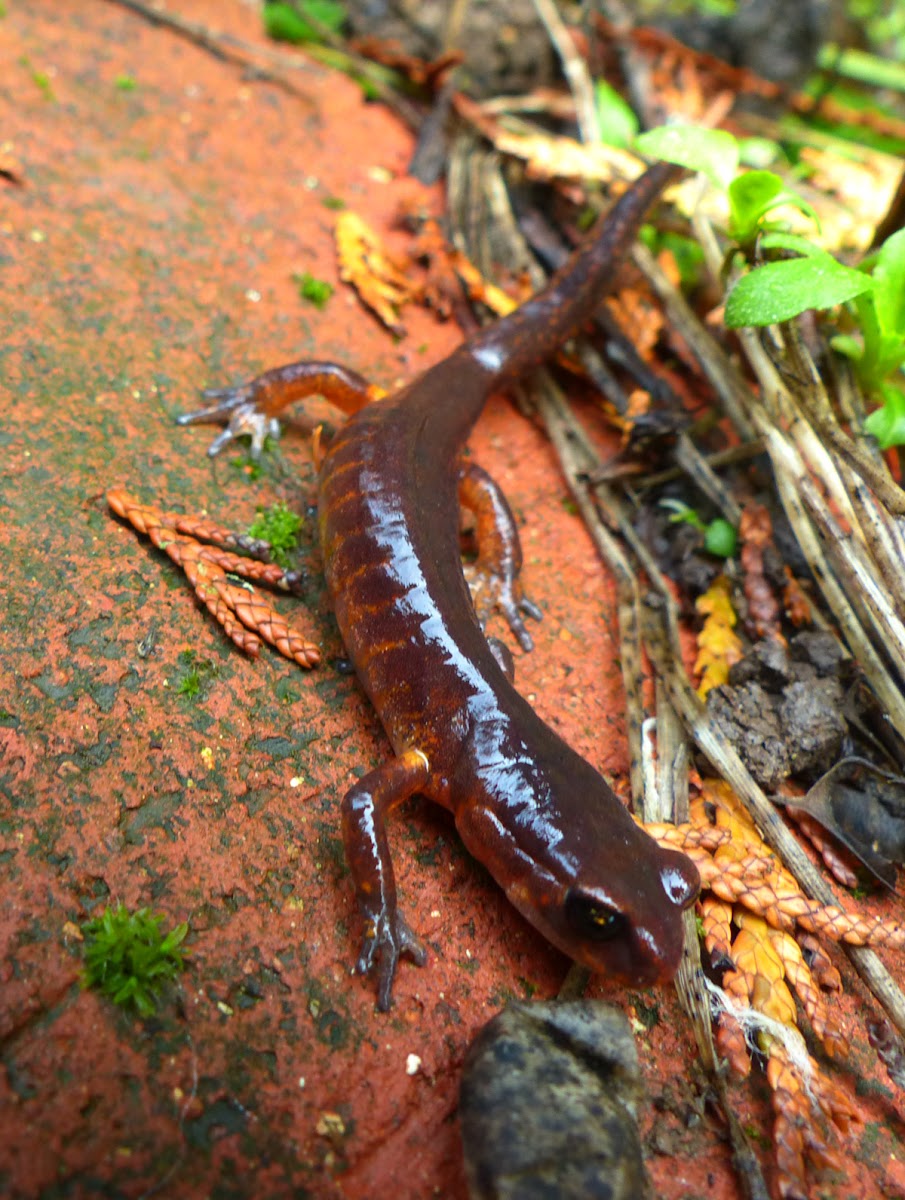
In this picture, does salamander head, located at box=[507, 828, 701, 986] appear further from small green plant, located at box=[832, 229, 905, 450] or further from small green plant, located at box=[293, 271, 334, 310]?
small green plant, located at box=[293, 271, 334, 310]

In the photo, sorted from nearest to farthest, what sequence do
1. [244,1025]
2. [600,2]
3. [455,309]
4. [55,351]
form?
[244,1025] < [55,351] < [455,309] < [600,2]

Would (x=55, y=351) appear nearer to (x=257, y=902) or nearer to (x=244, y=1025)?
(x=257, y=902)

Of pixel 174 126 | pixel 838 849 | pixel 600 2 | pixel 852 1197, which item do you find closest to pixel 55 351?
pixel 174 126

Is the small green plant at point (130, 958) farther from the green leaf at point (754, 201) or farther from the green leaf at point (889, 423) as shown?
the green leaf at point (754, 201)

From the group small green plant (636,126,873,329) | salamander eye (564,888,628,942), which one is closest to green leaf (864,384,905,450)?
small green plant (636,126,873,329)

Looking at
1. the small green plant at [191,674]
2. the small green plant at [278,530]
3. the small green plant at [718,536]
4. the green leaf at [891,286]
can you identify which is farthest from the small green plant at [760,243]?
the small green plant at [191,674]
